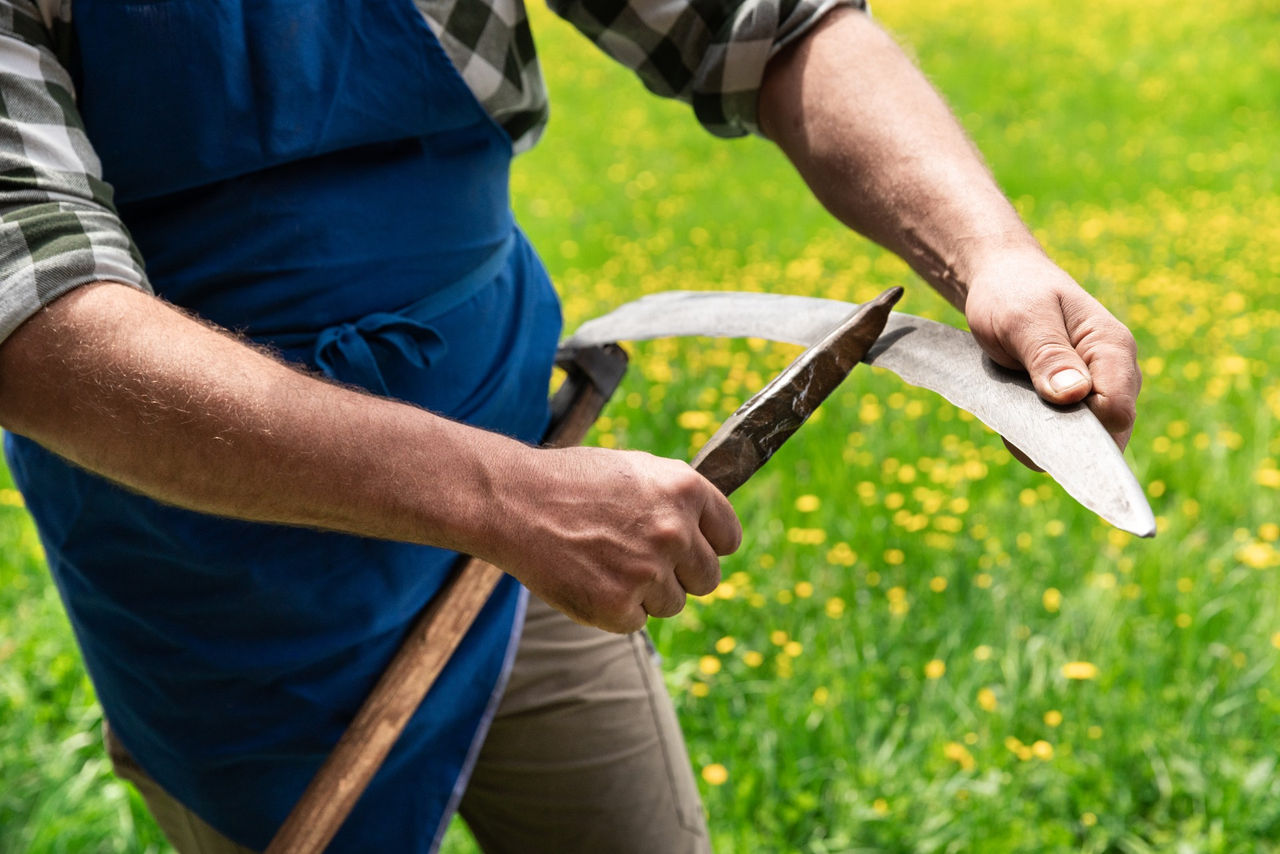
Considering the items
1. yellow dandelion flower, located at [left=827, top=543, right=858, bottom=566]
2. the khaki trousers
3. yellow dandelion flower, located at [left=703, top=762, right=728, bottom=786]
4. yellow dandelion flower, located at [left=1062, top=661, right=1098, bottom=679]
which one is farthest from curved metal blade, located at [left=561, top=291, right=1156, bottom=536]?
yellow dandelion flower, located at [left=827, top=543, right=858, bottom=566]

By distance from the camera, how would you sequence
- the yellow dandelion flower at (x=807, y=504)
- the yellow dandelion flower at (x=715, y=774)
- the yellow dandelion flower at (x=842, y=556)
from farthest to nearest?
the yellow dandelion flower at (x=807, y=504) < the yellow dandelion flower at (x=842, y=556) < the yellow dandelion flower at (x=715, y=774)

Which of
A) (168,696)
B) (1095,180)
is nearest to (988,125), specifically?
(1095,180)

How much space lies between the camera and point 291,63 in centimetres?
125

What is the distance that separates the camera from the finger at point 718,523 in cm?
111

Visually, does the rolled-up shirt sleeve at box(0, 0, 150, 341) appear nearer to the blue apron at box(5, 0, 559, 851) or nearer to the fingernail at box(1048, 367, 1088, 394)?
the blue apron at box(5, 0, 559, 851)

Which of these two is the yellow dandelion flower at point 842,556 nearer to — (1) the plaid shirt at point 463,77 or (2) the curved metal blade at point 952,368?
(2) the curved metal blade at point 952,368

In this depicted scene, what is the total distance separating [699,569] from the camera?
111 cm

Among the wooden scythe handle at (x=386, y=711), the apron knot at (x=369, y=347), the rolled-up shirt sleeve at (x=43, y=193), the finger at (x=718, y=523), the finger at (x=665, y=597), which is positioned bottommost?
the wooden scythe handle at (x=386, y=711)

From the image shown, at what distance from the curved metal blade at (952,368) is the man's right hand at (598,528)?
1.07 ft

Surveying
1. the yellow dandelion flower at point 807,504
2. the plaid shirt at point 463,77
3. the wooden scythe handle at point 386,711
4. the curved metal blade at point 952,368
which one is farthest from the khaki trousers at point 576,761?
the yellow dandelion flower at point 807,504

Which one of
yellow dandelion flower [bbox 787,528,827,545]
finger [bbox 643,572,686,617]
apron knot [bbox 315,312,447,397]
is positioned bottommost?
yellow dandelion flower [bbox 787,528,827,545]

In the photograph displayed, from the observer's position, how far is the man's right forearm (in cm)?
100

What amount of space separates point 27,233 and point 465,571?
668 mm

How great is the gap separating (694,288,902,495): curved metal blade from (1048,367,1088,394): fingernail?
0.75 feet
